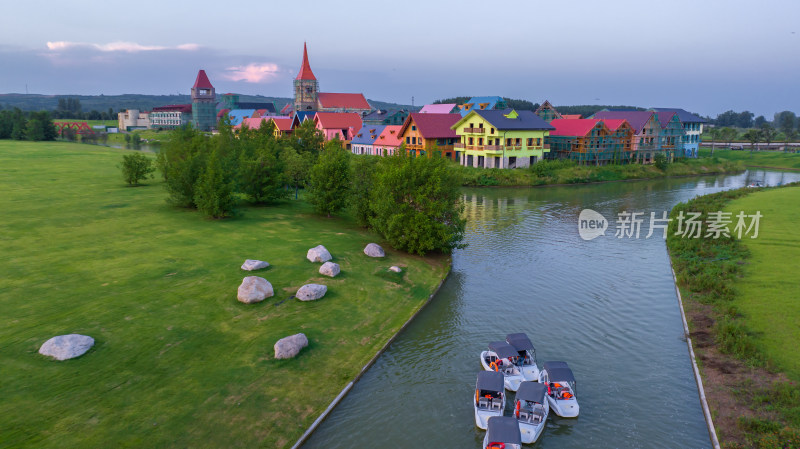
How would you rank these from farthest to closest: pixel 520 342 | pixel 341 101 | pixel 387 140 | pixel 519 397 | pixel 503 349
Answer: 1. pixel 341 101
2. pixel 387 140
3. pixel 520 342
4. pixel 503 349
5. pixel 519 397

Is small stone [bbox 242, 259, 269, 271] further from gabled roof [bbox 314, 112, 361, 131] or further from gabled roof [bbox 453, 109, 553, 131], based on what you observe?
gabled roof [bbox 314, 112, 361, 131]

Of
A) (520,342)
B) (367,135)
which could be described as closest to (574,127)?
(367,135)

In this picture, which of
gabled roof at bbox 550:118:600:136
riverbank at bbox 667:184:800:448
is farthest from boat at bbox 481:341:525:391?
gabled roof at bbox 550:118:600:136

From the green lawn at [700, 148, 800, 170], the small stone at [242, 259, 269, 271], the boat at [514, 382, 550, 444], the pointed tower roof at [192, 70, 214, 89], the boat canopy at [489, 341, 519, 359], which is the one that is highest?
the pointed tower roof at [192, 70, 214, 89]

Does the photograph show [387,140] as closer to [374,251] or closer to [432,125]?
[432,125]

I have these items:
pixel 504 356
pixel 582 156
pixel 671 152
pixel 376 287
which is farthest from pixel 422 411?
pixel 671 152

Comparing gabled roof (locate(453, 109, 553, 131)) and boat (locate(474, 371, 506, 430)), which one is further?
gabled roof (locate(453, 109, 553, 131))

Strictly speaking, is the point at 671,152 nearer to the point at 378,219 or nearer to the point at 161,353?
the point at 378,219
